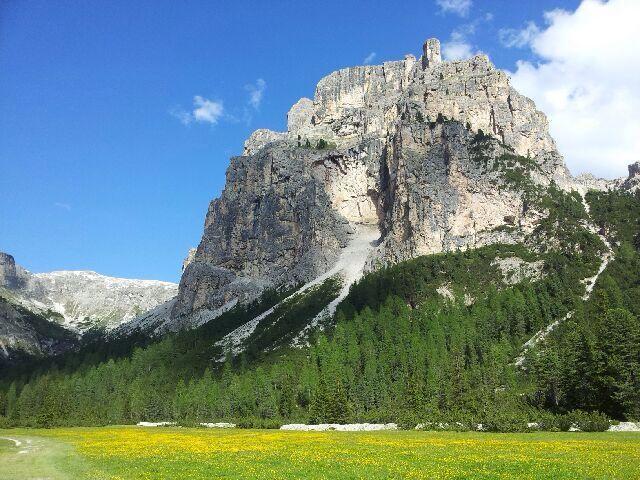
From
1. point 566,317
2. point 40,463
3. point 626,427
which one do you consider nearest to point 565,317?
point 566,317

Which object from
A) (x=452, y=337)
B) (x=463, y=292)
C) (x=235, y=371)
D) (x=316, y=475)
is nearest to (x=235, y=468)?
(x=316, y=475)

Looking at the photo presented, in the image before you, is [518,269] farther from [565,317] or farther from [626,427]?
[626,427]

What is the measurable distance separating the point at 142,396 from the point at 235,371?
37462mm

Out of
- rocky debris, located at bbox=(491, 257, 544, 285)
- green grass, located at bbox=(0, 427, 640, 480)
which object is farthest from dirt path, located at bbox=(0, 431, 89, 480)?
rocky debris, located at bbox=(491, 257, 544, 285)

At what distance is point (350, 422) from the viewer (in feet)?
283

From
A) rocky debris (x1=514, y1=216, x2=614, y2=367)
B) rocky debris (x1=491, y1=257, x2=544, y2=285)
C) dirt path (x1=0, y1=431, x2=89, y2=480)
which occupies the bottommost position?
dirt path (x1=0, y1=431, x2=89, y2=480)

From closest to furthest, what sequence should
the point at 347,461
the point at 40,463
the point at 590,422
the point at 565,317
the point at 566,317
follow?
the point at 347,461
the point at 40,463
the point at 590,422
the point at 566,317
the point at 565,317

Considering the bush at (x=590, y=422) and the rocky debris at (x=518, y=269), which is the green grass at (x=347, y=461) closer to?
the bush at (x=590, y=422)

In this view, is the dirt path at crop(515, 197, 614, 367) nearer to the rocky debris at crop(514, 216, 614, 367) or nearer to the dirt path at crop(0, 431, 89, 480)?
the rocky debris at crop(514, 216, 614, 367)

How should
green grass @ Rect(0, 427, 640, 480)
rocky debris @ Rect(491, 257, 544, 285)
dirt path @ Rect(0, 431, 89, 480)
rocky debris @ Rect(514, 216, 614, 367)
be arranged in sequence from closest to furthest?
green grass @ Rect(0, 427, 640, 480)
dirt path @ Rect(0, 431, 89, 480)
rocky debris @ Rect(514, 216, 614, 367)
rocky debris @ Rect(491, 257, 544, 285)

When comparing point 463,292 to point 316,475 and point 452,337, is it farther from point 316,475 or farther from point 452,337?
point 316,475

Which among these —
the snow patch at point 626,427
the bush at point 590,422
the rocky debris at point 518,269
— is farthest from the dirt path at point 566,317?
the bush at point 590,422

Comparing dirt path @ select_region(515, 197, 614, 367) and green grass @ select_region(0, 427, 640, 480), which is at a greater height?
dirt path @ select_region(515, 197, 614, 367)

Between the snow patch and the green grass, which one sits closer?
the green grass
